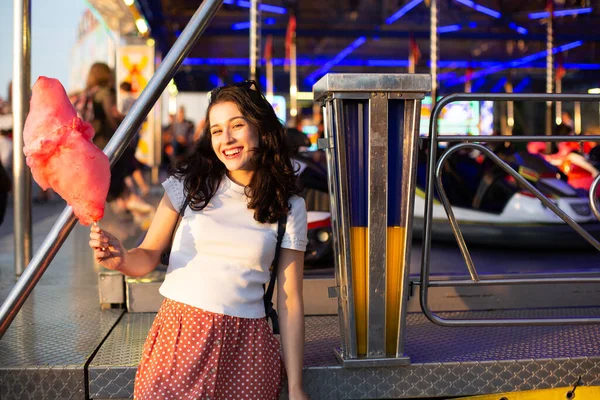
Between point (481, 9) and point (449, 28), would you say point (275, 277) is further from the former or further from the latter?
point (449, 28)

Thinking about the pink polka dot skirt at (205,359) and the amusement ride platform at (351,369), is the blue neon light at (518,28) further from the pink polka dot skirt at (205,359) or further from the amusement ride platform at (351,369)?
the pink polka dot skirt at (205,359)

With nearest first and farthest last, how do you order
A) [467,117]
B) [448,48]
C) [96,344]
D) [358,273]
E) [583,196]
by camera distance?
1. [358,273]
2. [96,344]
3. [583,196]
4. [467,117]
5. [448,48]

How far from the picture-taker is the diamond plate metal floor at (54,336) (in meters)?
2.47

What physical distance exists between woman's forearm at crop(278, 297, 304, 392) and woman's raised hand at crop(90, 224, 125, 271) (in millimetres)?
535

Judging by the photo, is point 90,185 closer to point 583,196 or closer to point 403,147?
point 403,147

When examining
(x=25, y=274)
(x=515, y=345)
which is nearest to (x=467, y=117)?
(x=515, y=345)

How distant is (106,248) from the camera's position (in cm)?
212

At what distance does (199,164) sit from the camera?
243 centimetres

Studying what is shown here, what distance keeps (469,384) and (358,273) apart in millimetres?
596

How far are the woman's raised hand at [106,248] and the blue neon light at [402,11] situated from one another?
1135 centimetres

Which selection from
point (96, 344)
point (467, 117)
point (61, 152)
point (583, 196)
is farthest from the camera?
point (467, 117)

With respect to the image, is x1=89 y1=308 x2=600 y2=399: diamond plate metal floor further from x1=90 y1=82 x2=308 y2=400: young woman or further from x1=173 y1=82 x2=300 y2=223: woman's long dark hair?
x1=173 y1=82 x2=300 y2=223: woman's long dark hair

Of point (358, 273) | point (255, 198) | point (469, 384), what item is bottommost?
point (469, 384)

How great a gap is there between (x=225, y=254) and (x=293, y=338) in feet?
1.13
